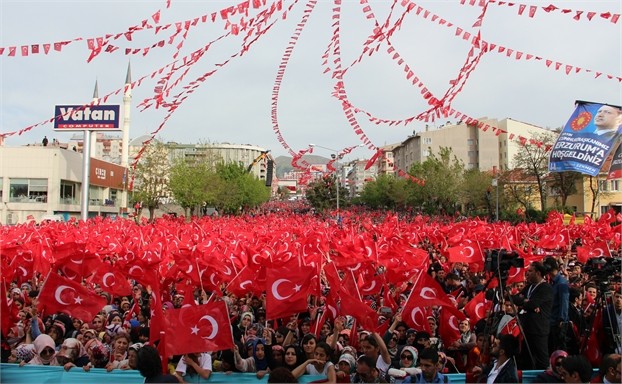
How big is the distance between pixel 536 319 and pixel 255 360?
308 cm

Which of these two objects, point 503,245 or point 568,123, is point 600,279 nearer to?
point 503,245

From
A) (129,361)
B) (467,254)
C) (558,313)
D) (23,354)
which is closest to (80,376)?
(129,361)

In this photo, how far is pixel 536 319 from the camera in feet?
20.0

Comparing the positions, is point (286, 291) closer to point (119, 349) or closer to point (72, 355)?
point (119, 349)

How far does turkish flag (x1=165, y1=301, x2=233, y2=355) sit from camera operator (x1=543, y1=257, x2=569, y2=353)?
12.4 ft

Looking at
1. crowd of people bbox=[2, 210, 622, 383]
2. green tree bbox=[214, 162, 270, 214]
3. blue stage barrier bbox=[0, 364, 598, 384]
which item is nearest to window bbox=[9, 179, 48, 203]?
green tree bbox=[214, 162, 270, 214]

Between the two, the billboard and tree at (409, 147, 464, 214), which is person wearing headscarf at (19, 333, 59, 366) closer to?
the billboard

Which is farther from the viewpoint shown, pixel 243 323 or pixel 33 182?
pixel 33 182

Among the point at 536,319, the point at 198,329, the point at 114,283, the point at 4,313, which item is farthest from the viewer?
the point at 114,283

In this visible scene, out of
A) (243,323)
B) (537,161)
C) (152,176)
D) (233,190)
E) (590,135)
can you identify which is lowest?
(243,323)

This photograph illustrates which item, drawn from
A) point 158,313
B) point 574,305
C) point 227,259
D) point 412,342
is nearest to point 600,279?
point 574,305

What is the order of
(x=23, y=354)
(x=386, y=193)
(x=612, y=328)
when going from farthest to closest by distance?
1. (x=386, y=193)
2. (x=23, y=354)
3. (x=612, y=328)

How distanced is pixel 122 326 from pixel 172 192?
146ft

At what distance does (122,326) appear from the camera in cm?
820
